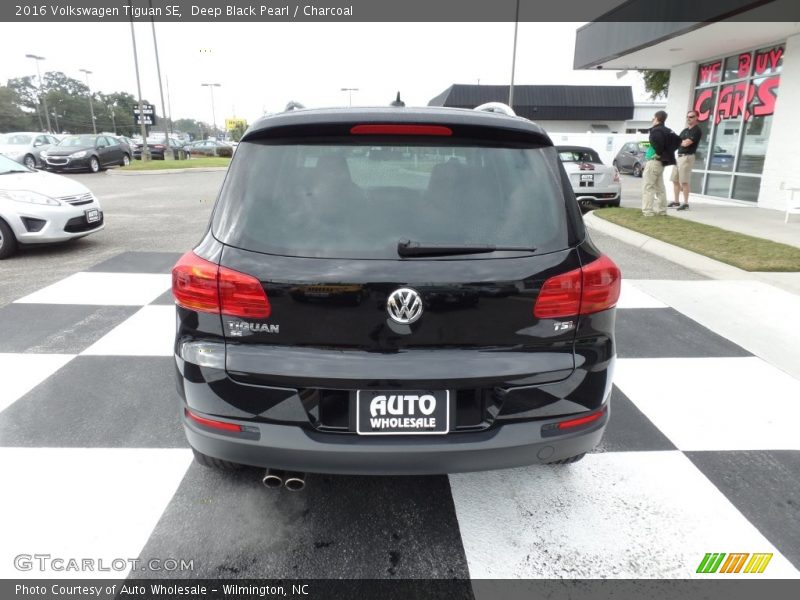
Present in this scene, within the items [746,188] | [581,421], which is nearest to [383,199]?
[581,421]

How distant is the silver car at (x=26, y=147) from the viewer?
21.3 meters

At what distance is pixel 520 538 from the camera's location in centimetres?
227

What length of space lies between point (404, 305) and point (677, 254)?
675 cm

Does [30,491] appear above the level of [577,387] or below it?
below

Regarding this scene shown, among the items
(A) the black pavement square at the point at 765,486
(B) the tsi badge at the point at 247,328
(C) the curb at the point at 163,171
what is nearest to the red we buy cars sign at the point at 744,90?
(A) the black pavement square at the point at 765,486

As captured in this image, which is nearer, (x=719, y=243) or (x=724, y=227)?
(x=719, y=243)

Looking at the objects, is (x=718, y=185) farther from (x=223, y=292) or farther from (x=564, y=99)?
(x=564, y=99)

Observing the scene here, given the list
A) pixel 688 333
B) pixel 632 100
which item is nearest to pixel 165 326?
pixel 688 333

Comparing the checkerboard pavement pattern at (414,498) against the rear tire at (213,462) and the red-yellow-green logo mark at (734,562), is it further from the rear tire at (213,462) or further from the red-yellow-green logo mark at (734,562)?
the rear tire at (213,462)

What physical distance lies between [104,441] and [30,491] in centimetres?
45

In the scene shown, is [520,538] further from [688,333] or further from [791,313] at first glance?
[791,313]

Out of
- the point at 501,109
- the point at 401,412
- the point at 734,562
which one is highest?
the point at 501,109

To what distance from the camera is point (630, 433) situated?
3098mm

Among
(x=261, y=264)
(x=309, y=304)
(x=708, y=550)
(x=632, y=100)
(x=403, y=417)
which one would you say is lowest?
(x=708, y=550)
